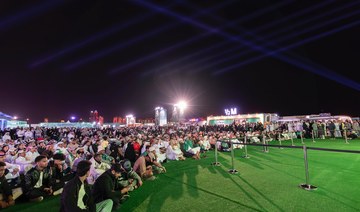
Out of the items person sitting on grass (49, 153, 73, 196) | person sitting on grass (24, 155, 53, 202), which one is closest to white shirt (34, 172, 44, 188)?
person sitting on grass (24, 155, 53, 202)

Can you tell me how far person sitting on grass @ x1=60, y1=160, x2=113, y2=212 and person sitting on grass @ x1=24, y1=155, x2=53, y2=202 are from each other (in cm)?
362

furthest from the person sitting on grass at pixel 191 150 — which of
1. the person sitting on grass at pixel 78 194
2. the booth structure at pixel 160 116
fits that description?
the booth structure at pixel 160 116

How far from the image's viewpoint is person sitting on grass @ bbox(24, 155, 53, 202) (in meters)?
6.89

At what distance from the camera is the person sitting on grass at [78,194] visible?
3.72m

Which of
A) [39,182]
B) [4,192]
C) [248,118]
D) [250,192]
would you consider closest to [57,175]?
[39,182]

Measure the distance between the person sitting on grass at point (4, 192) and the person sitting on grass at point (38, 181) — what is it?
0.47 m

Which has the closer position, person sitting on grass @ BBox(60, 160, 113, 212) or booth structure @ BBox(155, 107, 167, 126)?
person sitting on grass @ BBox(60, 160, 113, 212)

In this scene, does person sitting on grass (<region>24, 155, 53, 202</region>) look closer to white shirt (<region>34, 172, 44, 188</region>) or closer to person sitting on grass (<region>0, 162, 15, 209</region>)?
white shirt (<region>34, 172, 44, 188</region>)

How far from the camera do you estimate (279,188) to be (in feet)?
22.5

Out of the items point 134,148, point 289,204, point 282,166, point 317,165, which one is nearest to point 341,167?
point 317,165

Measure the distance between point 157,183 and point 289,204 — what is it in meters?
4.81

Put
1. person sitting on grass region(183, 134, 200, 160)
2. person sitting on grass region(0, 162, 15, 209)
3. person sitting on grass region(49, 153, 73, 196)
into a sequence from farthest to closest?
1. person sitting on grass region(183, 134, 200, 160)
2. person sitting on grass region(49, 153, 73, 196)
3. person sitting on grass region(0, 162, 15, 209)

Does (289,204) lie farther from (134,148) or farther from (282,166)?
(134,148)

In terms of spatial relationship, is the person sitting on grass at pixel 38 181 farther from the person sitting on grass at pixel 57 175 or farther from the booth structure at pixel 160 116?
the booth structure at pixel 160 116
